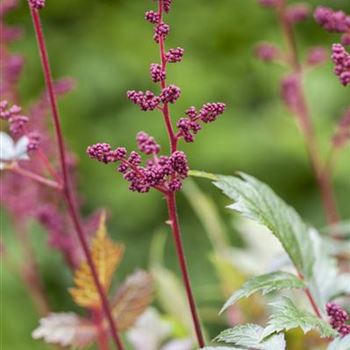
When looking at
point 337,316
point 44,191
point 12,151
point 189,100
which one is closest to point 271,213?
point 337,316

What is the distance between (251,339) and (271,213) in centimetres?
16

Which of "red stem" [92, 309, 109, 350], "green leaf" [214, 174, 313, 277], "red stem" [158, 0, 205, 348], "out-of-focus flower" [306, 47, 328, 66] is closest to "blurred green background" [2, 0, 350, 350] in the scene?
"out-of-focus flower" [306, 47, 328, 66]

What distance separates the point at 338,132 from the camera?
1.21 metres

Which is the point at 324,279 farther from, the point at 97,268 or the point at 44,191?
the point at 44,191

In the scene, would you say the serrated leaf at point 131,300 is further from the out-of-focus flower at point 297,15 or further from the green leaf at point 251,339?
the out-of-focus flower at point 297,15

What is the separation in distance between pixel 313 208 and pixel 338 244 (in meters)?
1.58

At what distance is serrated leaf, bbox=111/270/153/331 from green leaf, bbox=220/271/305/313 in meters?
0.21

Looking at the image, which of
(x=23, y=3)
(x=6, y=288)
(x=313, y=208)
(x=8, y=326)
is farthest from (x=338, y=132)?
(x=23, y=3)

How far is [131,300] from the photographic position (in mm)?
961

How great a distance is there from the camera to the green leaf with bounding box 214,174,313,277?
77 cm

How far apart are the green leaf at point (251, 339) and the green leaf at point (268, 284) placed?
0.03 metres

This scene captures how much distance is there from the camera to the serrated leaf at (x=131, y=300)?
951 millimetres

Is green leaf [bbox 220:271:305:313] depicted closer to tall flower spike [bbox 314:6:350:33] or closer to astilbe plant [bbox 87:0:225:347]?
astilbe plant [bbox 87:0:225:347]

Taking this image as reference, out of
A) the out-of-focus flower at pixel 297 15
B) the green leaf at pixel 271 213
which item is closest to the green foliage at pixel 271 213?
the green leaf at pixel 271 213
